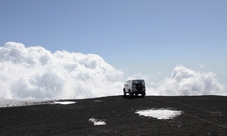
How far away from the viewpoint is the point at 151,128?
674 inches

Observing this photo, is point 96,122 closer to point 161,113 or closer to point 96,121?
point 96,121

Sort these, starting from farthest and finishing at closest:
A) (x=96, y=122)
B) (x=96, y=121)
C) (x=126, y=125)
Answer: (x=96, y=121)
(x=96, y=122)
(x=126, y=125)

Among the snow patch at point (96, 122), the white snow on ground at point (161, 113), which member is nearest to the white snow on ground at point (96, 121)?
the snow patch at point (96, 122)

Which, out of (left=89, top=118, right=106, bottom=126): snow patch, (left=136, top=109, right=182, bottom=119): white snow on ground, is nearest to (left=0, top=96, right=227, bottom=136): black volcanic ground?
(left=89, top=118, right=106, bottom=126): snow patch

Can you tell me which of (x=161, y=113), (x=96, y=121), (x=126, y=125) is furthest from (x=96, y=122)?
(x=161, y=113)

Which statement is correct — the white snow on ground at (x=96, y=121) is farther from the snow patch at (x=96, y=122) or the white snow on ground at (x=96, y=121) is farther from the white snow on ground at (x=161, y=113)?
the white snow on ground at (x=161, y=113)

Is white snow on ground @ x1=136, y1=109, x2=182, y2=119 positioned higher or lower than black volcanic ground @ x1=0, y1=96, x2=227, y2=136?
higher

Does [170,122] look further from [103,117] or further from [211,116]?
[103,117]

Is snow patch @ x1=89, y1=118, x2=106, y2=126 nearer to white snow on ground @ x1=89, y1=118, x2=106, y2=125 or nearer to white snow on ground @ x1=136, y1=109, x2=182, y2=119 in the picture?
white snow on ground @ x1=89, y1=118, x2=106, y2=125

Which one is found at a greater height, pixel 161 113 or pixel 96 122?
pixel 161 113

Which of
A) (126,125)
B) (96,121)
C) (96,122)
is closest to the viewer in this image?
(126,125)

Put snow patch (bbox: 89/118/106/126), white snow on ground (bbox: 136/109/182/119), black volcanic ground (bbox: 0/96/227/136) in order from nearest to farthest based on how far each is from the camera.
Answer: black volcanic ground (bbox: 0/96/227/136), snow patch (bbox: 89/118/106/126), white snow on ground (bbox: 136/109/182/119)

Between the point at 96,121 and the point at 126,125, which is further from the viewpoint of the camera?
the point at 96,121

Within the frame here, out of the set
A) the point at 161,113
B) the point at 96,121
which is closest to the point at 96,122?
the point at 96,121
